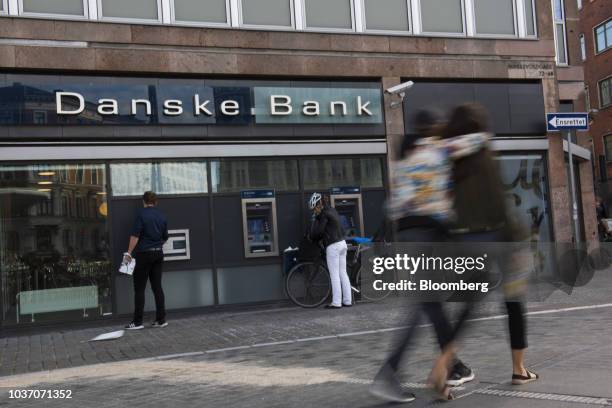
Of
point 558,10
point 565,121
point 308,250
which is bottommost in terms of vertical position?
point 308,250

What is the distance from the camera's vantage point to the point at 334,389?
4.67 meters

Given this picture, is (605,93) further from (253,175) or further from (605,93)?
(253,175)

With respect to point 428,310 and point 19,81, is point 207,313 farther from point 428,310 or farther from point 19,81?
point 428,310

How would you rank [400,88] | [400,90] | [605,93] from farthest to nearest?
1. [605,93]
2. [400,90]
3. [400,88]

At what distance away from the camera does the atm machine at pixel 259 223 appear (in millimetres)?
10828

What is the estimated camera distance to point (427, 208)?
402cm

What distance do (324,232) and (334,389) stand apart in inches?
210

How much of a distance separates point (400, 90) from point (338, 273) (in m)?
3.69

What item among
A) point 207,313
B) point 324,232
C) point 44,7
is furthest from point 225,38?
point 207,313

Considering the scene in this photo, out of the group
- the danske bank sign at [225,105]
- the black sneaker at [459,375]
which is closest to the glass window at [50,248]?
the danske bank sign at [225,105]

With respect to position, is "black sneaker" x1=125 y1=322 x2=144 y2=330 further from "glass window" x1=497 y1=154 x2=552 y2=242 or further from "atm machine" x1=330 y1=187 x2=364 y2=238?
"glass window" x1=497 y1=154 x2=552 y2=242

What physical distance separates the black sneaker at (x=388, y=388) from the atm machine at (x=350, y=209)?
7.46 metres

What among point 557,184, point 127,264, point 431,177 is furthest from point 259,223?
point 431,177

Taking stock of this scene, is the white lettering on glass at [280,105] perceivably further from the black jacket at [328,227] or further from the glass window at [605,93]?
the glass window at [605,93]
